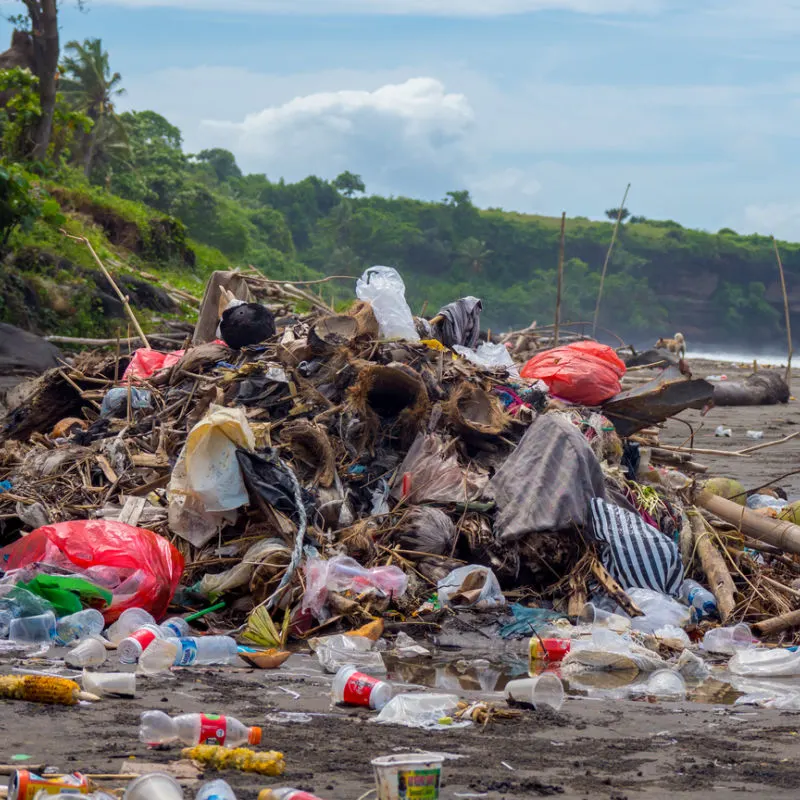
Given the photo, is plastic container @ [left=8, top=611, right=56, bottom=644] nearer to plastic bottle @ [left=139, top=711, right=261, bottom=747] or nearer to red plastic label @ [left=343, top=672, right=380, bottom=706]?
red plastic label @ [left=343, top=672, right=380, bottom=706]

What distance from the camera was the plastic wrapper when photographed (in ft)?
18.1

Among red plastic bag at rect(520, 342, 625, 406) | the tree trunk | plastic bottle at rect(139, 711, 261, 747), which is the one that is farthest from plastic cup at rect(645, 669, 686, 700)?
the tree trunk

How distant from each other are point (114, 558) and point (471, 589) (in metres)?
1.72

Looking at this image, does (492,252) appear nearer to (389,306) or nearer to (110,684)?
(389,306)

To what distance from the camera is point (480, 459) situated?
6.64m

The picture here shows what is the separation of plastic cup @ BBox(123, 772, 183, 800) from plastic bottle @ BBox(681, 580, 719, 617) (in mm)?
4041

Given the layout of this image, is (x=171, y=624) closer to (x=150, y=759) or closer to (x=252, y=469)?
(x=252, y=469)

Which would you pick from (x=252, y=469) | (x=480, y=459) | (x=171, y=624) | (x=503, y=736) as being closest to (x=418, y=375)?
(x=480, y=459)

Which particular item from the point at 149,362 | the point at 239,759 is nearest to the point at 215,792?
the point at 239,759

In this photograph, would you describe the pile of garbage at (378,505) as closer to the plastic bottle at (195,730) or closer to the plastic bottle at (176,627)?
the plastic bottle at (176,627)

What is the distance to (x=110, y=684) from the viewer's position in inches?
143

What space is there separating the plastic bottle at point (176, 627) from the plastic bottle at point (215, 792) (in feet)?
7.75

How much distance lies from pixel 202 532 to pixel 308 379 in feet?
4.40

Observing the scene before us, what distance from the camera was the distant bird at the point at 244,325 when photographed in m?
7.16
